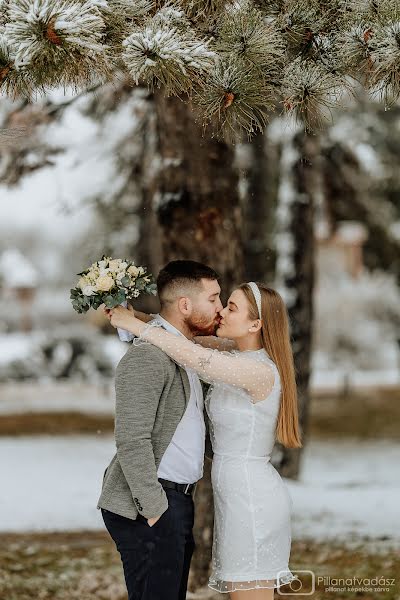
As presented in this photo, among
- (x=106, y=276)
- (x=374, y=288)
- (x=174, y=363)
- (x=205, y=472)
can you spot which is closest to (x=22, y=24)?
(x=106, y=276)

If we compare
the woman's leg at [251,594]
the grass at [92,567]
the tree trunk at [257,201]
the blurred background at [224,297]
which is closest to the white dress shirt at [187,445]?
the woman's leg at [251,594]

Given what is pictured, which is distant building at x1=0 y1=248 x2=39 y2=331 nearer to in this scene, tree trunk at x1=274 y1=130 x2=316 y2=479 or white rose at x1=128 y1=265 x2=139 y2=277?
tree trunk at x1=274 y1=130 x2=316 y2=479

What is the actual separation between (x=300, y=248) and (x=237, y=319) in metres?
5.79

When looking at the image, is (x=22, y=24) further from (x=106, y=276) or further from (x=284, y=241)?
(x=284, y=241)

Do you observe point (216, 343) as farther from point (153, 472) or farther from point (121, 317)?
point (153, 472)

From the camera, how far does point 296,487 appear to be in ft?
27.3

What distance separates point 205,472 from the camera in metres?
5.21

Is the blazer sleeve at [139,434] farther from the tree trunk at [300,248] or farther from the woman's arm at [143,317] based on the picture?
the tree trunk at [300,248]

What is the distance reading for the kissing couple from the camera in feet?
11.3

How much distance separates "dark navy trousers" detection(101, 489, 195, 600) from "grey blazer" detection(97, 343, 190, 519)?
7cm

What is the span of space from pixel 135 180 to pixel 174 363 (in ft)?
19.1

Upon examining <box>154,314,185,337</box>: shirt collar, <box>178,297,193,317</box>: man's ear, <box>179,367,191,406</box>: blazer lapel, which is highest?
<box>178,297,193,317</box>: man's ear

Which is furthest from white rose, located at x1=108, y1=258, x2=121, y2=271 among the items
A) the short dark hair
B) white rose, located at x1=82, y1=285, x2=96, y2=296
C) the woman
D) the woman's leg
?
the woman's leg

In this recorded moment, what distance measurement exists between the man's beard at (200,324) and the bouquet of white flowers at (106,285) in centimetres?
33
